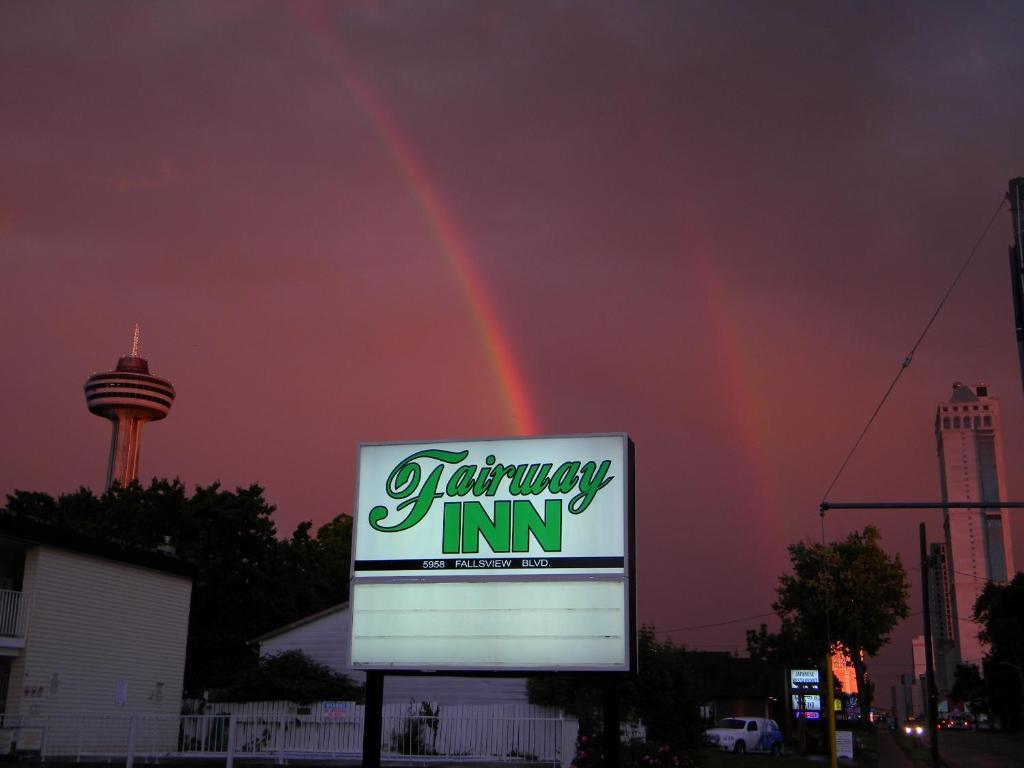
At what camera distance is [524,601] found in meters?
16.7

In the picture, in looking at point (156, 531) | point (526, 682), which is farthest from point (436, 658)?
point (156, 531)

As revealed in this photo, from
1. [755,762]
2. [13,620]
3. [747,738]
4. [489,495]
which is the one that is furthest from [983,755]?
[489,495]

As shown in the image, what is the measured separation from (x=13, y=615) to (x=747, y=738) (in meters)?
33.1

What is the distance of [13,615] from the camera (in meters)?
31.0

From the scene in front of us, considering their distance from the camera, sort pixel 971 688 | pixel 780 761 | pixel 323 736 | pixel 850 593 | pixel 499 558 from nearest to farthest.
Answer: pixel 499 558, pixel 323 736, pixel 780 761, pixel 850 593, pixel 971 688

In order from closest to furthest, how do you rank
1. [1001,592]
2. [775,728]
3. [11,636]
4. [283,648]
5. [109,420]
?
1. [11,636]
2. [283,648]
3. [775,728]
4. [1001,592]
5. [109,420]

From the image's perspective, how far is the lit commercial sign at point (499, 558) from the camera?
1644 centimetres

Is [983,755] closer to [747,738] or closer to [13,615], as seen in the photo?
[747,738]

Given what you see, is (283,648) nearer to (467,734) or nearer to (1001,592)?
(467,734)

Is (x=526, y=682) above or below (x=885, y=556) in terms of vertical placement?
below

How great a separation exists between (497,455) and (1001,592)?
266 ft

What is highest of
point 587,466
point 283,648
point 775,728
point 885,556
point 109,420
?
point 109,420

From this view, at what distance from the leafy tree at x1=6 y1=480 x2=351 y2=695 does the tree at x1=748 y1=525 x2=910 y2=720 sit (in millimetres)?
34746

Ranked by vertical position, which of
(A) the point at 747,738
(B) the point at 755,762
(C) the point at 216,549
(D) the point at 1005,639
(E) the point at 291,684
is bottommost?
(B) the point at 755,762
